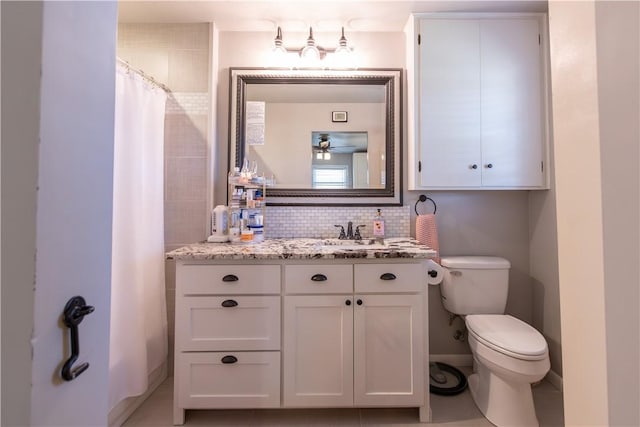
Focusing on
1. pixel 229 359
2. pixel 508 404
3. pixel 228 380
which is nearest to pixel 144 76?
A: pixel 229 359

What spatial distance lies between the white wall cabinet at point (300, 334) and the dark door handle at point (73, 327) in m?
0.89

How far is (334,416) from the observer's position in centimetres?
→ 147

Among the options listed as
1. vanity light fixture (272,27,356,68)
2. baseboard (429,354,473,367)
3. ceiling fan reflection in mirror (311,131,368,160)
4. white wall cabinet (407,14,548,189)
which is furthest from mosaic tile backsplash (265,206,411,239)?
vanity light fixture (272,27,356,68)

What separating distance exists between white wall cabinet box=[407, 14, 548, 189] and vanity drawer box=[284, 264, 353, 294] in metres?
0.83

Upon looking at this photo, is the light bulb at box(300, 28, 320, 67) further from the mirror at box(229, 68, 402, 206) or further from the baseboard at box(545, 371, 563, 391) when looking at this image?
the baseboard at box(545, 371, 563, 391)

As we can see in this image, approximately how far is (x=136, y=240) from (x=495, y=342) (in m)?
1.96

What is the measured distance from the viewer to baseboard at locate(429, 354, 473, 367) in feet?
6.29

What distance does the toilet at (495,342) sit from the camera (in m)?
1.30

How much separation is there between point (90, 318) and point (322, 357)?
1.10 m

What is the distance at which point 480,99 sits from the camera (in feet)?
5.82

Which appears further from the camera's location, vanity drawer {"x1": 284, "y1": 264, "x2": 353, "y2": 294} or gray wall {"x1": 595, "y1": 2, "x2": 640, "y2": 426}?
vanity drawer {"x1": 284, "y1": 264, "x2": 353, "y2": 294}

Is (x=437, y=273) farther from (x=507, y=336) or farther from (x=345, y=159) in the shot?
(x=345, y=159)

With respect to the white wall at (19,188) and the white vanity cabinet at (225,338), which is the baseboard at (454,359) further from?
the white wall at (19,188)

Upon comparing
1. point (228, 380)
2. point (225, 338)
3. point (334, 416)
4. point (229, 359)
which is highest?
point (225, 338)
